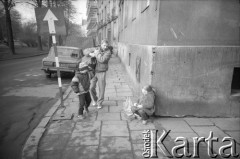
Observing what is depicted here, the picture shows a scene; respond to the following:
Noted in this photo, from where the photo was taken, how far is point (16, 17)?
38719mm

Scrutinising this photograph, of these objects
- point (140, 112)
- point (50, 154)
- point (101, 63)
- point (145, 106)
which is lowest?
point (50, 154)

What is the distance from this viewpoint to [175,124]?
4.04 metres

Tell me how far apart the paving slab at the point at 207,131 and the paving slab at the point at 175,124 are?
0.16 metres

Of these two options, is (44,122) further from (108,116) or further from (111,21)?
(111,21)

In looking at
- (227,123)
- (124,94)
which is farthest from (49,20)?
(227,123)

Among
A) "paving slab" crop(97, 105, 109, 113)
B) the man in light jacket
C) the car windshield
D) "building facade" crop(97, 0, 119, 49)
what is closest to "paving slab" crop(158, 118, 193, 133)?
"paving slab" crop(97, 105, 109, 113)

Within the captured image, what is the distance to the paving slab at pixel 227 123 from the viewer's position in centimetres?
391

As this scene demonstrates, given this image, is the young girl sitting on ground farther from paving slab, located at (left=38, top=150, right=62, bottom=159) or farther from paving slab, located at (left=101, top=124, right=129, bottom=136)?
paving slab, located at (left=38, top=150, right=62, bottom=159)

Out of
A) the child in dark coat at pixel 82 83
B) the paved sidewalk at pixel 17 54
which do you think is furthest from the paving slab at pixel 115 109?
the paved sidewalk at pixel 17 54

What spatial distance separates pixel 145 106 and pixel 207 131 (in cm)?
144

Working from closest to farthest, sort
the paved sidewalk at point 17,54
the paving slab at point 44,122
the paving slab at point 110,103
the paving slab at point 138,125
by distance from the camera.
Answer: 1. the paving slab at point 138,125
2. the paving slab at point 44,122
3. the paving slab at point 110,103
4. the paved sidewalk at point 17,54

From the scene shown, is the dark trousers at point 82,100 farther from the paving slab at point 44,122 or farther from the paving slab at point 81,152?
the paving slab at point 81,152

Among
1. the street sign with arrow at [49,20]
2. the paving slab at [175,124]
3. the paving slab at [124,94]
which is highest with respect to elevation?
the street sign with arrow at [49,20]

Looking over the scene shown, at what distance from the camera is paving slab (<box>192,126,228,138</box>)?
3.58m
